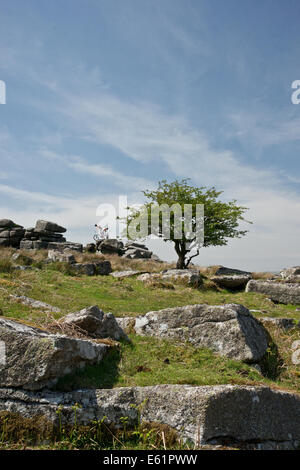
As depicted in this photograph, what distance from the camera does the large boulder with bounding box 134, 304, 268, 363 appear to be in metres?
7.32

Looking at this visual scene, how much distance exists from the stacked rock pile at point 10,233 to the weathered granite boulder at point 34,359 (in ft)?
130

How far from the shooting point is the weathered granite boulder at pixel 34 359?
4773mm

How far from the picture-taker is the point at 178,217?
3569 centimetres

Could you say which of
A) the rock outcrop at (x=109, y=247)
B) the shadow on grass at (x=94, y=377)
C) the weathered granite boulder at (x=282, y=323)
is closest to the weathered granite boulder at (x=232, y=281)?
the weathered granite boulder at (x=282, y=323)

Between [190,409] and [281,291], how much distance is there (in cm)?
1798

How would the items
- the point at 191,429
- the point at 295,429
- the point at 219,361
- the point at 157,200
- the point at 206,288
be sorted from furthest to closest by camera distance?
the point at 157,200 < the point at 206,288 < the point at 219,361 < the point at 295,429 < the point at 191,429

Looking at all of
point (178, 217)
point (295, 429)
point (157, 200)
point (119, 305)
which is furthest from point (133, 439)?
point (157, 200)

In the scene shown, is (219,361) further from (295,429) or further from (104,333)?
(104,333)

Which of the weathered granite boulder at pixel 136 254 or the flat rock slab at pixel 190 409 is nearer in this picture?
the flat rock slab at pixel 190 409

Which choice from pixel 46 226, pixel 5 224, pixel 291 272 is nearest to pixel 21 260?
pixel 46 226

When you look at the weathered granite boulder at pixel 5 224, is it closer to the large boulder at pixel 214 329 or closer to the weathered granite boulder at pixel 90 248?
the weathered granite boulder at pixel 90 248

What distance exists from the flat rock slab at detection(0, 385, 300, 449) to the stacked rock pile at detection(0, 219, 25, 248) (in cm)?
4027

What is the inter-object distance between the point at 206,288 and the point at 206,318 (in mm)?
16380

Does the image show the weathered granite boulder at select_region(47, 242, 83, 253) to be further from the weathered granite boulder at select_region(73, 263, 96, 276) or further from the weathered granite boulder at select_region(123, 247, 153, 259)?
the weathered granite boulder at select_region(73, 263, 96, 276)
